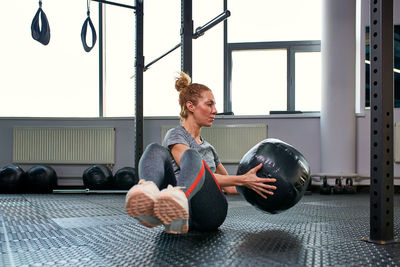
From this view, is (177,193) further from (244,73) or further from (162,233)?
(244,73)

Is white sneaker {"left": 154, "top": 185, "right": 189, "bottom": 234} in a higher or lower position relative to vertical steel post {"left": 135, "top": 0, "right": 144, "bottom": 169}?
lower

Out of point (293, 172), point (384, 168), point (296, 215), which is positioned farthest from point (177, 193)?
point (296, 215)

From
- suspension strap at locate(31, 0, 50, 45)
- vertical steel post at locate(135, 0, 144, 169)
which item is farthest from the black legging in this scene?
vertical steel post at locate(135, 0, 144, 169)

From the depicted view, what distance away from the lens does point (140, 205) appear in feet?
4.43

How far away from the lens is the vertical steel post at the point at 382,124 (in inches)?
65.4

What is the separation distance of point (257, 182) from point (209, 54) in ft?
13.5

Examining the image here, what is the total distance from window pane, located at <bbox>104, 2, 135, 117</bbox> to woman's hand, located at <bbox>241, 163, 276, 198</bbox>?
424cm

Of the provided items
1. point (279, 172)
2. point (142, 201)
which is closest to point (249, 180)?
point (279, 172)

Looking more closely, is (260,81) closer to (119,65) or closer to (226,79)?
(226,79)

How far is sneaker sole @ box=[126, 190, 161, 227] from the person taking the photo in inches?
52.6

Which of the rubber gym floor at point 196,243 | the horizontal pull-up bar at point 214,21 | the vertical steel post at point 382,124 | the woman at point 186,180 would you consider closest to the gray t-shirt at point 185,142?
the woman at point 186,180

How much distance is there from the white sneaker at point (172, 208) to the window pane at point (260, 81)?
422 cm

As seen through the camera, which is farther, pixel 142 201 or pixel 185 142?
pixel 185 142

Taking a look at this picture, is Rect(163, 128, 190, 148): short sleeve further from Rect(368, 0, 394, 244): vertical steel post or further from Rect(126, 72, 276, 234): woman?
Rect(368, 0, 394, 244): vertical steel post
